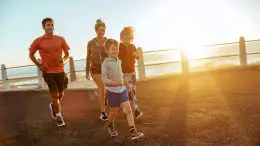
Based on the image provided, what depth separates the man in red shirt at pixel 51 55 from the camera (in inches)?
240

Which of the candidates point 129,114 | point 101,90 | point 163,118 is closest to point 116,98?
point 129,114

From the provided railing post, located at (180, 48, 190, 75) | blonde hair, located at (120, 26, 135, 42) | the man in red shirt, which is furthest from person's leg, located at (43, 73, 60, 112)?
railing post, located at (180, 48, 190, 75)

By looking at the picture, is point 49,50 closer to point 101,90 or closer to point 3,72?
point 101,90

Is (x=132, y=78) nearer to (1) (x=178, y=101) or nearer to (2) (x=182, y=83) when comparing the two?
(1) (x=178, y=101)

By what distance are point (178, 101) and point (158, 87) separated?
113 inches

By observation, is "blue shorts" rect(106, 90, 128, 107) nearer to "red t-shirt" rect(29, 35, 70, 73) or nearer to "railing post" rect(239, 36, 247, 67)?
"red t-shirt" rect(29, 35, 70, 73)

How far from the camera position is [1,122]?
736 cm

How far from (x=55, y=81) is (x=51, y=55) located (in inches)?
19.7

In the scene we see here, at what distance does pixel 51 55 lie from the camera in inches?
241

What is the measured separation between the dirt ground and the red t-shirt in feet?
3.71

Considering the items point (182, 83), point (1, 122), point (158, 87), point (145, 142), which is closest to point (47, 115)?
point (1, 122)

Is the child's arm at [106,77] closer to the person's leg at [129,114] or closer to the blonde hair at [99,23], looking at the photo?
the person's leg at [129,114]

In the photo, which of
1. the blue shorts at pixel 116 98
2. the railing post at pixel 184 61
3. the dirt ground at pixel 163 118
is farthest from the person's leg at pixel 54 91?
the railing post at pixel 184 61

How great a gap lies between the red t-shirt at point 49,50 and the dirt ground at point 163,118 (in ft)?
3.71
